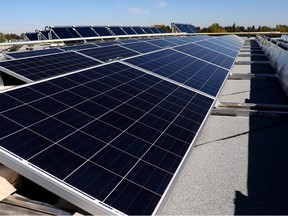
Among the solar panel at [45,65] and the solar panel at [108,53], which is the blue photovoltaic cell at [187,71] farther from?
the solar panel at [45,65]

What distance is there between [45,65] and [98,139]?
11.2 metres

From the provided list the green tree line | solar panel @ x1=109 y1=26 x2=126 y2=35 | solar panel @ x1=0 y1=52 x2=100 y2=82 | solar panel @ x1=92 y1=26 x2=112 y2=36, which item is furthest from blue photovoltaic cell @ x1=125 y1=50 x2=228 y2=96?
the green tree line

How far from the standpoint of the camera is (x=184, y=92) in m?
12.6

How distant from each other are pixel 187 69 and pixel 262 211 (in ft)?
35.8

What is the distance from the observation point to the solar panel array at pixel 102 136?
215 inches

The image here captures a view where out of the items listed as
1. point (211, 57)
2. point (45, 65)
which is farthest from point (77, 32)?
point (45, 65)

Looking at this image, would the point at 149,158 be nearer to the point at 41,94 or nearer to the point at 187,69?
the point at 41,94

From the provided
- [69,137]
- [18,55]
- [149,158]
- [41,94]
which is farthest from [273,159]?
[18,55]

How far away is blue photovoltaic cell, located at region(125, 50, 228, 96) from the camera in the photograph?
1449 cm

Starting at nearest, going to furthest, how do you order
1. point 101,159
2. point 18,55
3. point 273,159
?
point 101,159, point 273,159, point 18,55

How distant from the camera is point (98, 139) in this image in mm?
6906

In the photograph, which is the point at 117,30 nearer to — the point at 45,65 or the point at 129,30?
the point at 129,30

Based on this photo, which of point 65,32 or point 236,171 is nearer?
point 236,171

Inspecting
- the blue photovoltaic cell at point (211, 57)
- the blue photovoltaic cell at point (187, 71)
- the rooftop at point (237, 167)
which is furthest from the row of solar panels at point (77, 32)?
A: the rooftop at point (237, 167)
